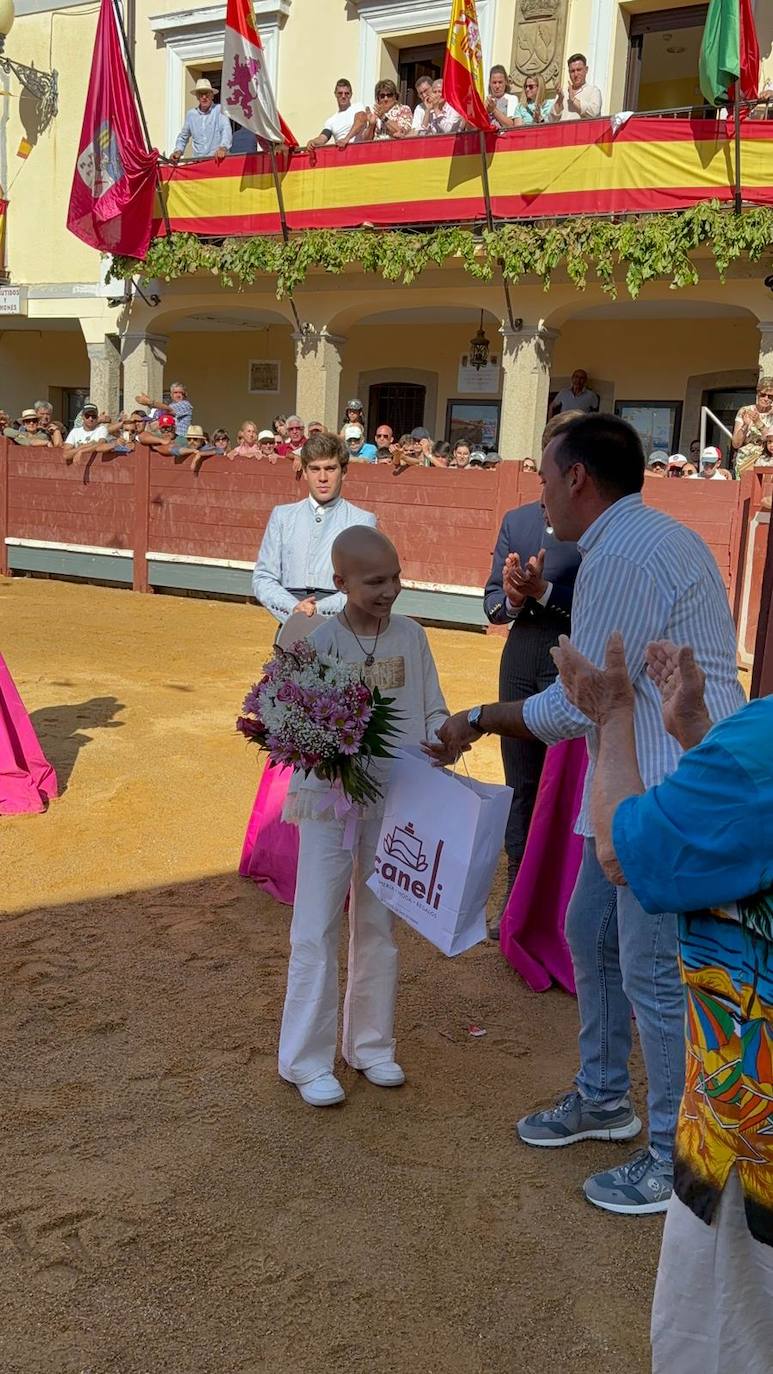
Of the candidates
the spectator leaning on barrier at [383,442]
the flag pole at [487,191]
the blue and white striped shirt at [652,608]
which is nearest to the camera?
the blue and white striped shirt at [652,608]

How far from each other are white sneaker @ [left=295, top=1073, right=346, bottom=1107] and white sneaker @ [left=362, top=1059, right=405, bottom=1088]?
14 cm

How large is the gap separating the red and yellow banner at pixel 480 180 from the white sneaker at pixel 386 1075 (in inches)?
433

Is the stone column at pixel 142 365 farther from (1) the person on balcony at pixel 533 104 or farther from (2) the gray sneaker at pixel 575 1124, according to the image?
(2) the gray sneaker at pixel 575 1124

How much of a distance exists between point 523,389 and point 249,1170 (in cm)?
1274

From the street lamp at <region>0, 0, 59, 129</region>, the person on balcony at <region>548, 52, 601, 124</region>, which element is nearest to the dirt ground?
the person on balcony at <region>548, 52, 601, 124</region>

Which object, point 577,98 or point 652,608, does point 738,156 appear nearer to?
point 577,98

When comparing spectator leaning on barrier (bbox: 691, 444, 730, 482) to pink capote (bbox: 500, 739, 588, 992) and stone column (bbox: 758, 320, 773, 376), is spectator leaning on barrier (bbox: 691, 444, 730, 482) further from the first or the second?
pink capote (bbox: 500, 739, 588, 992)

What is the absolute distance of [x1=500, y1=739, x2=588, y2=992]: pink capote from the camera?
3.84m

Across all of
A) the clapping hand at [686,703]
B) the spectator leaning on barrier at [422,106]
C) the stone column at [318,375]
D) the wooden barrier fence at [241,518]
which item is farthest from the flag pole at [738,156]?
the clapping hand at [686,703]

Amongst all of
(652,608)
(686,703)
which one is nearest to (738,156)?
(652,608)

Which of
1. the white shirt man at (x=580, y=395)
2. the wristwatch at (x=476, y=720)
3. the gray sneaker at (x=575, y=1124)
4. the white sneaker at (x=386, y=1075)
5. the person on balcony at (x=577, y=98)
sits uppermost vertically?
the person on balcony at (x=577, y=98)

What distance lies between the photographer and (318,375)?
625 inches

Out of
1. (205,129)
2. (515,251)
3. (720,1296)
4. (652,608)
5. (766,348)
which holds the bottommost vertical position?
(720,1296)

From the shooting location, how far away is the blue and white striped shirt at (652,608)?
244 cm
